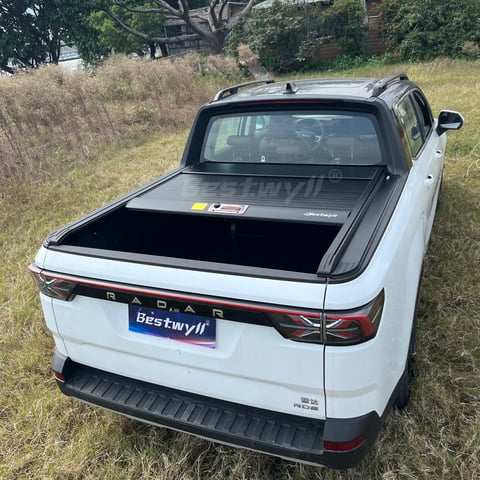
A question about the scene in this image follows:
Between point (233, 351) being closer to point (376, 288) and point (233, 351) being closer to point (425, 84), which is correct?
point (376, 288)

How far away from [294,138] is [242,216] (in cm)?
98

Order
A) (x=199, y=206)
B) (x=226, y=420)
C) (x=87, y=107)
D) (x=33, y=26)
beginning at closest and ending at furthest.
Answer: (x=226, y=420)
(x=199, y=206)
(x=87, y=107)
(x=33, y=26)

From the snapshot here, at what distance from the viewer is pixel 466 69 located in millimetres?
13820

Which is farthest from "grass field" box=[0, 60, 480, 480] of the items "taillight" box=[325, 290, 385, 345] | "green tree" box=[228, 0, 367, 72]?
"green tree" box=[228, 0, 367, 72]

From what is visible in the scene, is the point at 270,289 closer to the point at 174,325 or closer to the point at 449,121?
the point at 174,325

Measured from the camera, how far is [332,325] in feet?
4.76

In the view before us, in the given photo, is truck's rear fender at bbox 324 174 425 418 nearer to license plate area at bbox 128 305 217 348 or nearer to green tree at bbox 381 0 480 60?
license plate area at bbox 128 305 217 348

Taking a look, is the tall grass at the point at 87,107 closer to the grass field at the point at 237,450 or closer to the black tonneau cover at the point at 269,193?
the grass field at the point at 237,450

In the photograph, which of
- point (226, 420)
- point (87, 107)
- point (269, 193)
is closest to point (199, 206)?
point (269, 193)

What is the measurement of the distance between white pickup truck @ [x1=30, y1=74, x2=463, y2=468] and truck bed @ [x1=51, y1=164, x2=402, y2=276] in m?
0.01

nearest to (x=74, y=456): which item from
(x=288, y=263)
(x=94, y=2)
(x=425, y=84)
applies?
(x=288, y=263)

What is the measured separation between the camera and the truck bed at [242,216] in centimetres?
234

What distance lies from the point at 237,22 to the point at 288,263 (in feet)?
77.9

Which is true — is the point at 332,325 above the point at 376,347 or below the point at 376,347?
above
